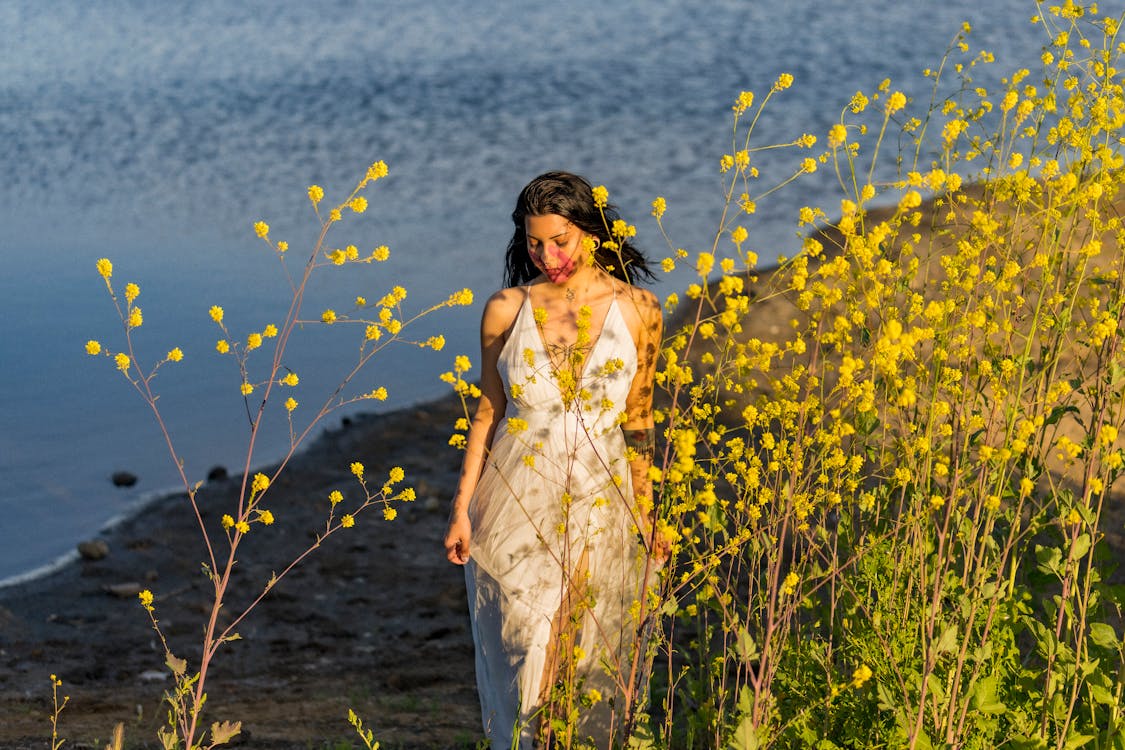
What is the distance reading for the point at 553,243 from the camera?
3.74 m

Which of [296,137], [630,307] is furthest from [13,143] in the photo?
[630,307]

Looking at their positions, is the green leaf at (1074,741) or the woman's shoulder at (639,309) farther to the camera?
the woman's shoulder at (639,309)

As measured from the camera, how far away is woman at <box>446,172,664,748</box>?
374 centimetres

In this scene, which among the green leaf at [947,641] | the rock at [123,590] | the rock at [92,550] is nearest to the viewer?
the green leaf at [947,641]

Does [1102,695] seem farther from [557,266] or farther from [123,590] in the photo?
[123,590]

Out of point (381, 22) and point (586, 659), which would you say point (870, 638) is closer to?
point (586, 659)

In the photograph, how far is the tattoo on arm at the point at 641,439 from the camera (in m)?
3.51

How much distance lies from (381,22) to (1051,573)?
2346 cm

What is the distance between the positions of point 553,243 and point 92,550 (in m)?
6.02

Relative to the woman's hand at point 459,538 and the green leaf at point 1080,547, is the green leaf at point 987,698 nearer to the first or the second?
the green leaf at point 1080,547

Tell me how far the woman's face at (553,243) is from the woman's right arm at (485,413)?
0.18 m

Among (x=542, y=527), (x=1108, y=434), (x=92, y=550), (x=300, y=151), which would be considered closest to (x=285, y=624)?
(x=92, y=550)

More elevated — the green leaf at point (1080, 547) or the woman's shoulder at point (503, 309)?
the woman's shoulder at point (503, 309)

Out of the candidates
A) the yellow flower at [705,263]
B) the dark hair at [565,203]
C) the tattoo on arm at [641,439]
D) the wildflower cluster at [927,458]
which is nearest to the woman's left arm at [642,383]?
the tattoo on arm at [641,439]
